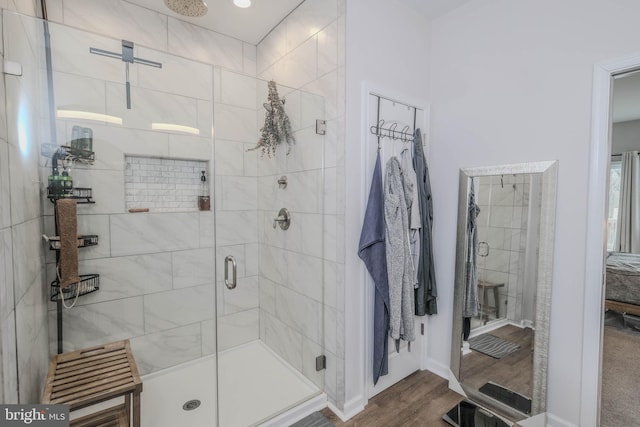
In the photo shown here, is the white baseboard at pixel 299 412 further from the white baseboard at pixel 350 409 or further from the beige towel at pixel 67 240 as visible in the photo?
the beige towel at pixel 67 240

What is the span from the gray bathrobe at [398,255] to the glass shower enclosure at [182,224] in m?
0.49

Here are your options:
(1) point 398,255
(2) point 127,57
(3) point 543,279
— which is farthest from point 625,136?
(2) point 127,57

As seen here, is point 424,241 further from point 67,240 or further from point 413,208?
point 67,240

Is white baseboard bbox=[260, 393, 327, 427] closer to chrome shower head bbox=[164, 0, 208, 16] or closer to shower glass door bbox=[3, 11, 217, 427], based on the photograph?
shower glass door bbox=[3, 11, 217, 427]

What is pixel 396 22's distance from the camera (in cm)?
212

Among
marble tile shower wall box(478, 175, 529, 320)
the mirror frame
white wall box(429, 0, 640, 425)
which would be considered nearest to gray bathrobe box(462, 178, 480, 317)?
marble tile shower wall box(478, 175, 529, 320)

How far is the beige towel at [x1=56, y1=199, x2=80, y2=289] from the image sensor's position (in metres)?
1.67

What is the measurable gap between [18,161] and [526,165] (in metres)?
2.64

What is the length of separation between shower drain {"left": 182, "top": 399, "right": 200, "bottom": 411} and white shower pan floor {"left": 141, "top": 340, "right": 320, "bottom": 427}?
25 mm

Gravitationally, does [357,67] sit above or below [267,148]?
above

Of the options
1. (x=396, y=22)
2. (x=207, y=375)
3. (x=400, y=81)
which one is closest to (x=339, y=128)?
(x=400, y=81)

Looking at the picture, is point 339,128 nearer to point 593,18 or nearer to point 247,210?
point 247,210

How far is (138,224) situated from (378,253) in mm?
1680

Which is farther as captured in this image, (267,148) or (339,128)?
(267,148)
